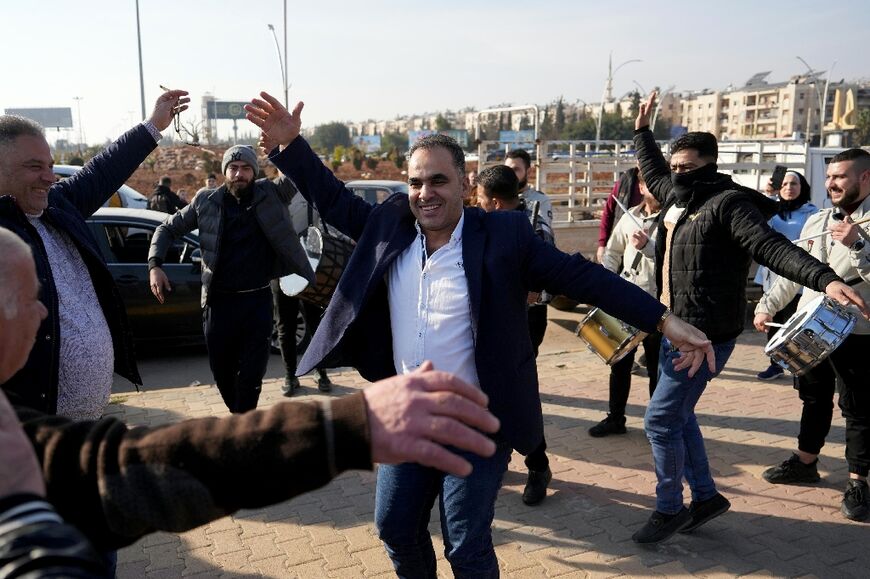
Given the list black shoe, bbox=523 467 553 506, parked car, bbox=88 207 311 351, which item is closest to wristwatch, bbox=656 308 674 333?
black shoe, bbox=523 467 553 506

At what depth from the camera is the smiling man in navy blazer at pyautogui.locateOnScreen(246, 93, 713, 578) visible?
2.66 metres

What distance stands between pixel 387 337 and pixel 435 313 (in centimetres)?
28

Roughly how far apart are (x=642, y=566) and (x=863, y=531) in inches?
52.5

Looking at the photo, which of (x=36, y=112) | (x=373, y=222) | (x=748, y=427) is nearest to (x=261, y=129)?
(x=373, y=222)

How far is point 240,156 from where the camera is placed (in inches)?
198

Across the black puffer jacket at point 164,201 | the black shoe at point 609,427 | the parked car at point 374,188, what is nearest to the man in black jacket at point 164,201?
the black puffer jacket at point 164,201

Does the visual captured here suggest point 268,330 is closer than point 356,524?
No

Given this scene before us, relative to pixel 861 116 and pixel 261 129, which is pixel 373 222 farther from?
pixel 861 116

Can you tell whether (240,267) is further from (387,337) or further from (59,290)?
(387,337)

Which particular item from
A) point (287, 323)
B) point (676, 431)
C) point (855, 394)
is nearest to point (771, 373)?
point (855, 394)

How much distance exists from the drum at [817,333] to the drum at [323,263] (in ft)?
9.56

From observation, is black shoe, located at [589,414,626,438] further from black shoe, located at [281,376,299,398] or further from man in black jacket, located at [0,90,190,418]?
man in black jacket, located at [0,90,190,418]

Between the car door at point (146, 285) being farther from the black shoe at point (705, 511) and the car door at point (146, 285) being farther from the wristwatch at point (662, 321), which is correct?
the wristwatch at point (662, 321)

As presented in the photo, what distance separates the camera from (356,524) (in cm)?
402
